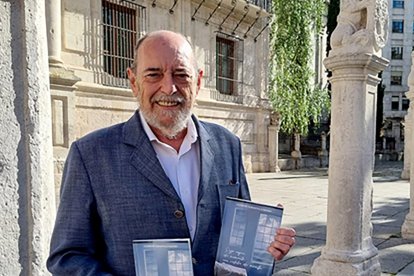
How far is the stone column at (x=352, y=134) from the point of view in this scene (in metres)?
3.70

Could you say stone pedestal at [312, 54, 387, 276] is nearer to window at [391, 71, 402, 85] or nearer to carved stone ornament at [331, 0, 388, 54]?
carved stone ornament at [331, 0, 388, 54]

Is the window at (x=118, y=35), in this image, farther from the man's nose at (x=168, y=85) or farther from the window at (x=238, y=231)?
the window at (x=238, y=231)

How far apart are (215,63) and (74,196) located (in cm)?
1272

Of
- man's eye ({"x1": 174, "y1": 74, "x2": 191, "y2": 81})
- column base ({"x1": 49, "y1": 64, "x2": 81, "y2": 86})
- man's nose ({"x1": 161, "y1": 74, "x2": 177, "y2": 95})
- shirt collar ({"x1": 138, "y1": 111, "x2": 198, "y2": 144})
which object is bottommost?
shirt collar ({"x1": 138, "y1": 111, "x2": 198, "y2": 144})

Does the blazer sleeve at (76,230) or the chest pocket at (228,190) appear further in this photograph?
the chest pocket at (228,190)

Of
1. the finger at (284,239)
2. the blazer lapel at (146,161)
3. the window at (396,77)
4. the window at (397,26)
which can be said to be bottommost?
the finger at (284,239)

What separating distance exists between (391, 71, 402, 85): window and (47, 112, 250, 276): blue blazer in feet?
185

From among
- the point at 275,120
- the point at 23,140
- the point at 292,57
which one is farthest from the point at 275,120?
the point at 23,140

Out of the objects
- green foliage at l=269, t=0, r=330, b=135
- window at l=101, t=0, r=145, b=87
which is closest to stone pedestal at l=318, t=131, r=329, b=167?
green foliage at l=269, t=0, r=330, b=135

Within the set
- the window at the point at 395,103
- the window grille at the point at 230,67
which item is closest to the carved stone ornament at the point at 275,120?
the window grille at the point at 230,67

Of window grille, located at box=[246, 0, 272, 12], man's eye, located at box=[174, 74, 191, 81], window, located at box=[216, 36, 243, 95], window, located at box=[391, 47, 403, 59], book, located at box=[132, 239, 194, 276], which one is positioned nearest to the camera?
book, located at box=[132, 239, 194, 276]

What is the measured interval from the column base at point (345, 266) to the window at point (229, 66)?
35.9 ft

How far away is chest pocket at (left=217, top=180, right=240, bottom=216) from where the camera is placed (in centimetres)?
160

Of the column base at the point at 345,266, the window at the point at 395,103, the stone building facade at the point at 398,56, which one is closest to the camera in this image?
the column base at the point at 345,266
